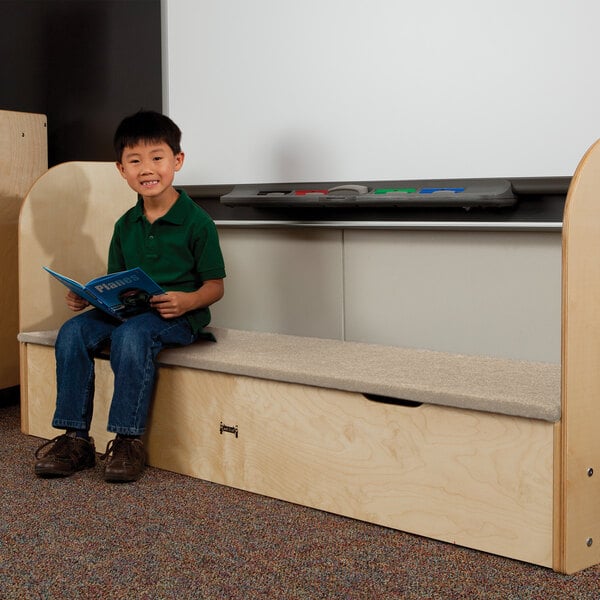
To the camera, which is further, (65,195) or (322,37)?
(65,195)

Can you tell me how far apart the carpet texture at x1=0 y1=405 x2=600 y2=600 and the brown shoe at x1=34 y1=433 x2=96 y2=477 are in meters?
0.05

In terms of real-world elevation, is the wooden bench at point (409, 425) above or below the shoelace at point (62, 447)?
above

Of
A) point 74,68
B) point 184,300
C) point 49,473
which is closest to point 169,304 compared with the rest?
point 184,300

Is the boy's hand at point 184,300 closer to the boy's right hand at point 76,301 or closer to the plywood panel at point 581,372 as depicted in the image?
the boy's right hand at point 76,301

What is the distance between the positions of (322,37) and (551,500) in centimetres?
108

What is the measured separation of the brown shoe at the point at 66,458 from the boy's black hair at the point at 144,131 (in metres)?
0.58

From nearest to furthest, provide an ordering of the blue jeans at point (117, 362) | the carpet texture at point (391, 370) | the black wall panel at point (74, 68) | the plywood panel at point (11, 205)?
the carpet texture at point (391, 370)
the blue jeans at point (117, 362)
the plywood panel at point (11, 205)
the black wall panel at point (74, 68)

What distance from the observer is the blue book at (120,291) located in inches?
61.9

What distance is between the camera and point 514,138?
1.58 metres

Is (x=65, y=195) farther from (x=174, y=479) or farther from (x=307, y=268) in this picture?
(x=174, y=479)

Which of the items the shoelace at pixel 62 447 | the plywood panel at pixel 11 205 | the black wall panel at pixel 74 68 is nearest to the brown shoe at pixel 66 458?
the shoelace at pixel 62 447

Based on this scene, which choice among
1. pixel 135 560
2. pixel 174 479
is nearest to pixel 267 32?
pixel 174 479

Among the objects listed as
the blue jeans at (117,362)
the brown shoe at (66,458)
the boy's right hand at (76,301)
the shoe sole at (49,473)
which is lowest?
the shoe sole at (49,473)

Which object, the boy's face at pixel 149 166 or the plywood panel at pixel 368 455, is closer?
the plywood panel at pixel 368 455
